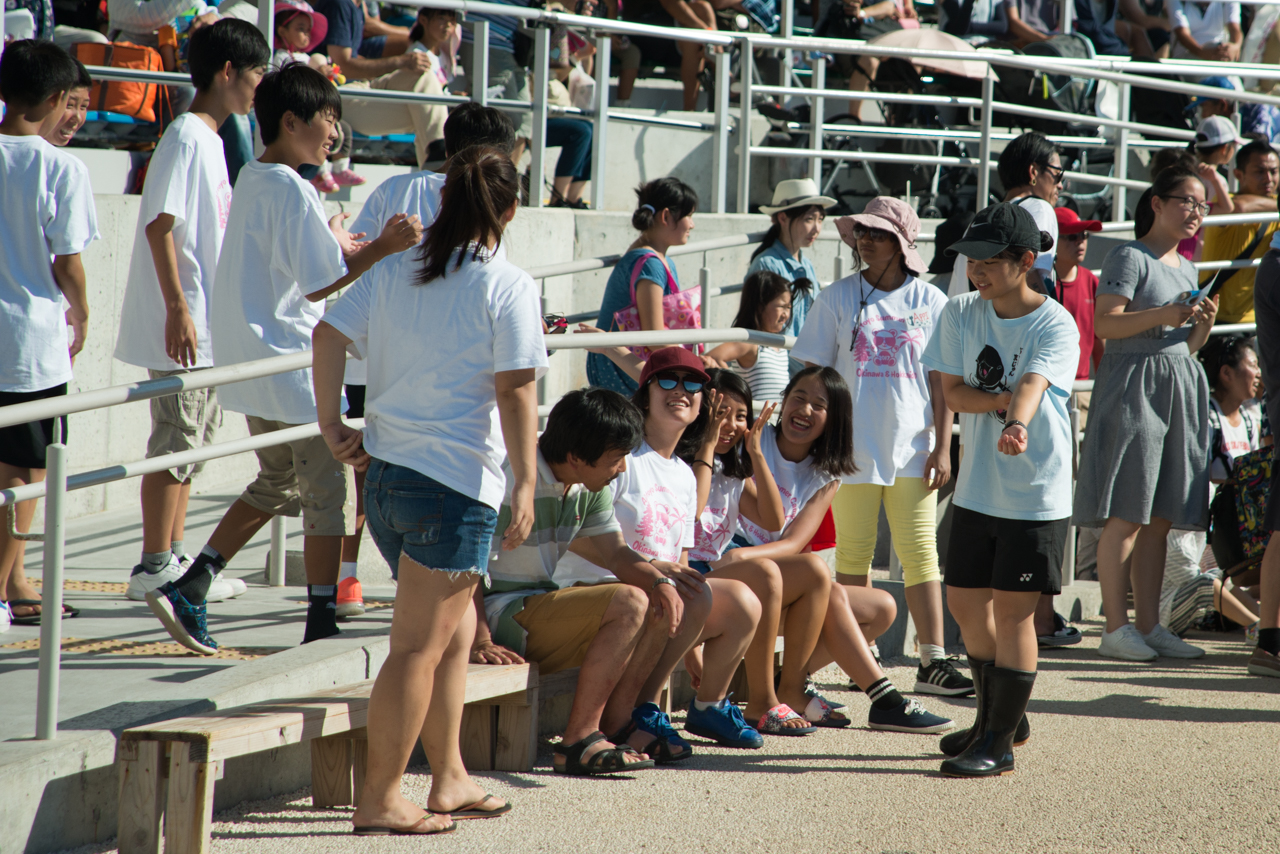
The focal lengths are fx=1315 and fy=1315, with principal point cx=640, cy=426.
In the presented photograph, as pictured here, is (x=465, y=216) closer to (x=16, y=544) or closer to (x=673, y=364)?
(x=673, y=364)

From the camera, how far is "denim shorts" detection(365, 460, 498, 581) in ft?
10.1

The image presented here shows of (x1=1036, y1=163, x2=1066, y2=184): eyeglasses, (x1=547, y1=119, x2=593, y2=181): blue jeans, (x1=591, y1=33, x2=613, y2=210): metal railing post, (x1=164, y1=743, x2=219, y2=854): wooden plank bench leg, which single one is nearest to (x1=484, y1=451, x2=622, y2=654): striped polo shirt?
(x1=164, y1=743, x2=219, y2=854): wooden plank bench leg

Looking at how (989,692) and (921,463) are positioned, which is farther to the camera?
(921,463)

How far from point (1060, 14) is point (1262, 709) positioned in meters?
9.26

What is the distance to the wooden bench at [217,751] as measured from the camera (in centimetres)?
285

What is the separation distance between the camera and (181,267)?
4.23m

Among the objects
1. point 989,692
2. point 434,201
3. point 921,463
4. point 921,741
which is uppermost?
point 434,201

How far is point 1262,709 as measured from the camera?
4.74 m

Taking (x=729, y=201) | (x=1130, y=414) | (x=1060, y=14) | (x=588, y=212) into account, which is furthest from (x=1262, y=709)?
(x=1060, y=14)

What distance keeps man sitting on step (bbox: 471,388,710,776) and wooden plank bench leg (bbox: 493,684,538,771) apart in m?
0.10

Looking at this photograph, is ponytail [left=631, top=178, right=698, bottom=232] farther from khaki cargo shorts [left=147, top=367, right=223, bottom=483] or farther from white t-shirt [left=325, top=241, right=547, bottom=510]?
A: white t-shirt [left=325, top=241, right=547, bottom=510]

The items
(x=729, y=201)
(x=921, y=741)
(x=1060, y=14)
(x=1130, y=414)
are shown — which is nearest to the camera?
(x=921, y=741)

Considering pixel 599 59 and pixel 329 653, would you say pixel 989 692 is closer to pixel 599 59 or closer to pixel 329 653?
pixel 329 653

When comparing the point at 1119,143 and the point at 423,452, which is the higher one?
the point at 1119,143
